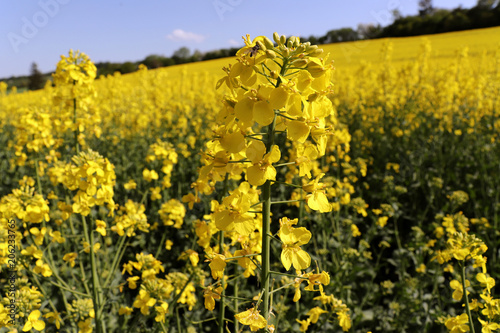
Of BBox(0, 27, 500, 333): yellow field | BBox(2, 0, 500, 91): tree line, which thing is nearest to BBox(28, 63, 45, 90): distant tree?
BBox(2, 0, 500, 91): tree line

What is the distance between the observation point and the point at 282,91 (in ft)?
4.40

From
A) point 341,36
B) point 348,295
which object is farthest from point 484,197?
point 341,36

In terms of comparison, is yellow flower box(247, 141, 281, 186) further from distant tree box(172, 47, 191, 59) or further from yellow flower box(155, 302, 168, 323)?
distant tree box(172, 47, 191, 59)

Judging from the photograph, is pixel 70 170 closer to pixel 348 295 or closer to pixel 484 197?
pixel 348 295

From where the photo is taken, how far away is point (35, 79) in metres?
43.1

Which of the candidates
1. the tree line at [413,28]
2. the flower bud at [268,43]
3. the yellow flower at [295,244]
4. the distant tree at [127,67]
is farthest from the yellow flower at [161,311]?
the distant tree at [127,67]

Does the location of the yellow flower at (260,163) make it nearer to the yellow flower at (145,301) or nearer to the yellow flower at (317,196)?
the yellow flower at (317,196)

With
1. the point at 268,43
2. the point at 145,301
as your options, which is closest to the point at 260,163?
the point at 268,43

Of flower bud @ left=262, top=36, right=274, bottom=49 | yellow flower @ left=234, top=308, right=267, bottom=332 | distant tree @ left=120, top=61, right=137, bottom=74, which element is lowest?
yellow flower @ left=234, top=308, right=267, bottom=332

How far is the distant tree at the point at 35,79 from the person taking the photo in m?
42.6

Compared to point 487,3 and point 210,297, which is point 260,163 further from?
point 487,3

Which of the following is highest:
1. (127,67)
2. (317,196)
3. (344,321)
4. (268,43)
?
(127,67)

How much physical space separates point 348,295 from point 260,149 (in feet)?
9.55

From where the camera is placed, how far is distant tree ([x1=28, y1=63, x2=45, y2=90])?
4256 cm
